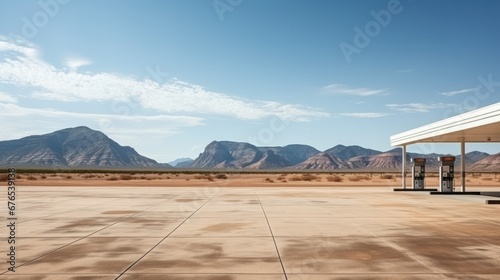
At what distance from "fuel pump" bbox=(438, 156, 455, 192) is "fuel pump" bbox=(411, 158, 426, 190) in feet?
10.6

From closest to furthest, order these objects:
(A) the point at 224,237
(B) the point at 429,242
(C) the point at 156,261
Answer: (C) the point at 156,261 < (B) the point at 429,242 < (A) the point at 224,237

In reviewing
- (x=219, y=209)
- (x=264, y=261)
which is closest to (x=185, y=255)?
(x=264, y=261)

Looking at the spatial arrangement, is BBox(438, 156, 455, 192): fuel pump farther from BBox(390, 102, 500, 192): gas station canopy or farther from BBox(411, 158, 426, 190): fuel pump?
BBox(411, 158, 426, 190): fuel pump

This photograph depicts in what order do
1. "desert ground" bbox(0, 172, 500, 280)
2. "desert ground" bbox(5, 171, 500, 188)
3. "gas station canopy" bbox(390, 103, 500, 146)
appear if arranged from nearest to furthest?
"desert ground" bbox(0, 172, 500, 280) → "gas station canopy" bbox(390, 103, 500, 146) → "desert ground" bbox(5, 171, 500, 188)

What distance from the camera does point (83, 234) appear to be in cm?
1236

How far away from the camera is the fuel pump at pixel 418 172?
112ft

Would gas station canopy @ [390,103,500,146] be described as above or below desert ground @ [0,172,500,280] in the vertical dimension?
above

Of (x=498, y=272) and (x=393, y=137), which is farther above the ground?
(x=393, y=137)

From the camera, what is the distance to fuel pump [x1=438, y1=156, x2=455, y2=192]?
30.0 meters

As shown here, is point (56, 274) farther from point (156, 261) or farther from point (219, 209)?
point (219, 209)

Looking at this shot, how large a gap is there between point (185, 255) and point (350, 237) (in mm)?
4524

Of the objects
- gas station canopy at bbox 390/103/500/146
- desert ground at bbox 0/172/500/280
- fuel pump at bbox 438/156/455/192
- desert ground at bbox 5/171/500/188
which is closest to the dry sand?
desert ground at bbox 0/172/500/280

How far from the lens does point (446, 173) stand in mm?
30922

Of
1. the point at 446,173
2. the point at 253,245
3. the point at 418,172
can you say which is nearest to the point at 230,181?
the point at 418,172
